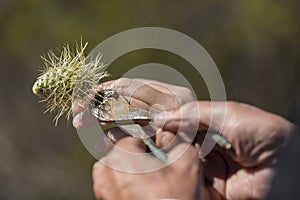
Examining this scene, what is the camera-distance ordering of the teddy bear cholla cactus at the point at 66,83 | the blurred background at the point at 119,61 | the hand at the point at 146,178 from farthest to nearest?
the blurred background at the point at 119,61, the teddy bear cholla cactus at the point at 66,83, the hand at the point at 146,178

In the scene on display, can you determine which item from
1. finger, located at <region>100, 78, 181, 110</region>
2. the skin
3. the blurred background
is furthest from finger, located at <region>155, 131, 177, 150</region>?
the blurred background

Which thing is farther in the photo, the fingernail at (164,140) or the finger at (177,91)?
the finger at (177,91)

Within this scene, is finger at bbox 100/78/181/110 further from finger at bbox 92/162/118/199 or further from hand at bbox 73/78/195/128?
finger at bbox 92/162/118/199

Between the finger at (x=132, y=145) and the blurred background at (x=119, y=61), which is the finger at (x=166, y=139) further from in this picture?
the blurred background at (x=119, y=61)

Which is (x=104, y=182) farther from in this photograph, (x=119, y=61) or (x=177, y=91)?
(x=119, y=61)

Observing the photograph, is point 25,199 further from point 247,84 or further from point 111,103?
point 111,103

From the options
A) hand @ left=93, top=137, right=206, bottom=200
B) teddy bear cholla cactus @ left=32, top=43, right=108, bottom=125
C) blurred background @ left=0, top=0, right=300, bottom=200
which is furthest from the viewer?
blurred background @ left=0, top=0, right=300, bottom=200

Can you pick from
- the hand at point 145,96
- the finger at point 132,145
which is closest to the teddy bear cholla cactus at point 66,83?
the hand at point 145,96

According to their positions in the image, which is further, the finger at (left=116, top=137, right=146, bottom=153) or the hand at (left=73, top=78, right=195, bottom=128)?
the hand at (left=73, top=78, right=195, bottom=128)
